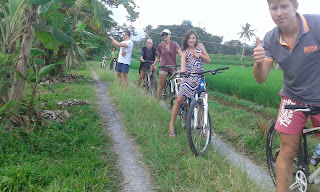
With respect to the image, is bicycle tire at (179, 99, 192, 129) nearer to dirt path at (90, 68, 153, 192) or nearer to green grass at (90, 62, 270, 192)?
green grass at (90, 62, 270, 192)

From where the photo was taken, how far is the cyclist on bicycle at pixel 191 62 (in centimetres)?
355

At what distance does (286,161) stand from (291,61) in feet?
2.58

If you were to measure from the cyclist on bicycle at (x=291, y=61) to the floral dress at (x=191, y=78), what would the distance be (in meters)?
1.55

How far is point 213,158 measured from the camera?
2797 mm

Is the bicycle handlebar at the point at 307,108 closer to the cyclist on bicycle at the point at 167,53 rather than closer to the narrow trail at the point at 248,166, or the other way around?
the narrow trail at the point at 248,166

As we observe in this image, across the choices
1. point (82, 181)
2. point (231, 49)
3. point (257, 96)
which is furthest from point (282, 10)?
point (231, 49)

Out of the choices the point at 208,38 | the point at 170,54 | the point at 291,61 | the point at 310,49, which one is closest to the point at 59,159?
the point at 291,61

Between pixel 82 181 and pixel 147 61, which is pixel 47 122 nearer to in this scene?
pixel 82 181

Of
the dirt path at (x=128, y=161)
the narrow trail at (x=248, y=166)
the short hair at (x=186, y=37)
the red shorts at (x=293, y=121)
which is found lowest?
the dirt path at (x=128, y=161)

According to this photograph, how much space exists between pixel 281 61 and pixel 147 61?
5246 millimetres

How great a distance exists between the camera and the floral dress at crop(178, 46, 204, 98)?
3537 millimetres

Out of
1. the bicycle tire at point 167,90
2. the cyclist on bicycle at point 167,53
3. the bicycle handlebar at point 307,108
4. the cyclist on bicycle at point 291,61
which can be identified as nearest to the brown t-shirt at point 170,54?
the cyclist on bicycle at point 167,53

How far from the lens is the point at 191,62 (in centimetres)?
363

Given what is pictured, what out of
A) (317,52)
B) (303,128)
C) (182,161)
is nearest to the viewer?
(317,52)
